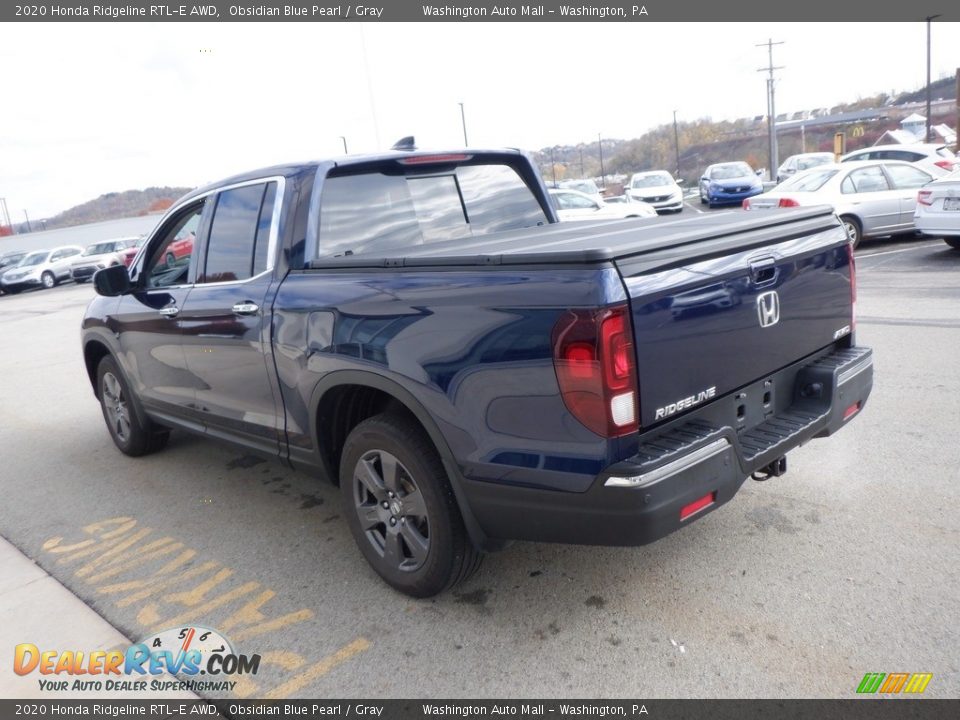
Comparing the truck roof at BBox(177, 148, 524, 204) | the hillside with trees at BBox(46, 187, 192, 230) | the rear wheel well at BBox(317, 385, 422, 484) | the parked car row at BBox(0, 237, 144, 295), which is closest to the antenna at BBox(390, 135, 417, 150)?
the truck roof at BBox(177, 148, 524, 204)

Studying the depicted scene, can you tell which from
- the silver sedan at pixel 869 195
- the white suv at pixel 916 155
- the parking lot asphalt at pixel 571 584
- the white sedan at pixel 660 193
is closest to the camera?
the parking lot asphalt at pixel 571 584

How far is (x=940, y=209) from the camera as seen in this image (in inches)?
430

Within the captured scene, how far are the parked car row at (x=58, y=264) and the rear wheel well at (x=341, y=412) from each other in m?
28.2

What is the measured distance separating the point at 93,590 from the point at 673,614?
2.74 metres

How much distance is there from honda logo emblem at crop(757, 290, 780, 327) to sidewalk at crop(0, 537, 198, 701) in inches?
103

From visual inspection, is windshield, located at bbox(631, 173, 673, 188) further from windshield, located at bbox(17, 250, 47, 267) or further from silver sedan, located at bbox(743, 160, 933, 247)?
windshield, located at bbox(17, 250, 47, 267)

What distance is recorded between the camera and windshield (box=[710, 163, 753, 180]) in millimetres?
27422

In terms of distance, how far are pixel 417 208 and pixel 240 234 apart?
3.13 feet

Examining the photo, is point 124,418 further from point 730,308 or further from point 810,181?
point 810,181

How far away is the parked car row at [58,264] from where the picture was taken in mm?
29297

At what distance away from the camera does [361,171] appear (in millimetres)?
3980

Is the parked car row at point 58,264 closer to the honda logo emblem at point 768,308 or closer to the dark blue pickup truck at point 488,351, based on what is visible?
the dark blue pickup truck at point 488,351

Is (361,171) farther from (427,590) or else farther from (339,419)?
(427,590)

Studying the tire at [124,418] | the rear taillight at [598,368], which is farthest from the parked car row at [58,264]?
the rear taillight at [598,368]
